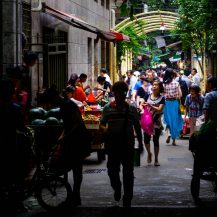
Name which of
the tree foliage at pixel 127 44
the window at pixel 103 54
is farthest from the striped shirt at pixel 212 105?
the tree foliage at pixel 127 44

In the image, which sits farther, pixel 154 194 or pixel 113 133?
pixel 154 194

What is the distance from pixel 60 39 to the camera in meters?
21.5

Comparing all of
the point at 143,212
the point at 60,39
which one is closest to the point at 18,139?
the point at 143,212

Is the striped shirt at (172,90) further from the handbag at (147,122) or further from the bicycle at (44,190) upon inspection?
the bicycle at (44,190)

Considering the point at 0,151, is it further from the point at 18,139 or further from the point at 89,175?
the point at 89,175

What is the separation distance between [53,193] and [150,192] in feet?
7.20

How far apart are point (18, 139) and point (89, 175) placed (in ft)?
13.4

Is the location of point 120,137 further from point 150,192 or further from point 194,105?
point 194,105

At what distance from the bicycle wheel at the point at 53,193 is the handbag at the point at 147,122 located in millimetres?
5099

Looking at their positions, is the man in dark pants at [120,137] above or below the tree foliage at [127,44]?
below

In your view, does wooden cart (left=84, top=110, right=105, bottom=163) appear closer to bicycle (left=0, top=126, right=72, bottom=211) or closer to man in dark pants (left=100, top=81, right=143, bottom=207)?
man in dark pants (left=100, top=81, right=143, bottom=207)

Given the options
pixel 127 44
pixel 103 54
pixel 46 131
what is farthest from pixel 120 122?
pixel 127 44

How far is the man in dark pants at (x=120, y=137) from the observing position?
9750mm

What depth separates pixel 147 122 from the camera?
14.6m
